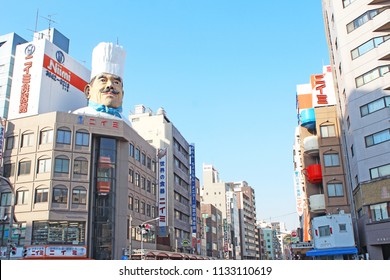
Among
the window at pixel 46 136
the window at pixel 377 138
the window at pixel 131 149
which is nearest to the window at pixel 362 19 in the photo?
the window at pixel 377 138

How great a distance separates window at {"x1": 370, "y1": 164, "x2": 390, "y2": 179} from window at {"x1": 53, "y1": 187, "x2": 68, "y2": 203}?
33.4 meters

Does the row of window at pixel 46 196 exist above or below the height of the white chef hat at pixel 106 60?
below

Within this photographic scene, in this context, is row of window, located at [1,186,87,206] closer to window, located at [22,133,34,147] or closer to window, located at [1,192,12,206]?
window, located at [1,192,12,206]

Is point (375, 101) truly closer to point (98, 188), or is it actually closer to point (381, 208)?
point (381, 208)

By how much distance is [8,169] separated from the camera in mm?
49719

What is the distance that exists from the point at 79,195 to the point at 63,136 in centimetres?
747

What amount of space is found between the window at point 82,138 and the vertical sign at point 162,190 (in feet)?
57.4

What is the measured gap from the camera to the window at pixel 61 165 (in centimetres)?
4844

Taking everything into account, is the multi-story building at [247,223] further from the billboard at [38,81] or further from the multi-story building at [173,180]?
the billboard at [38,81]

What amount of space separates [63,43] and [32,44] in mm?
15878

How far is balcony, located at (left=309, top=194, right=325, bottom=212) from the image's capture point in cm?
4978

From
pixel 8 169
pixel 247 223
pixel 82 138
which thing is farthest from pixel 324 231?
pixel 247 223
